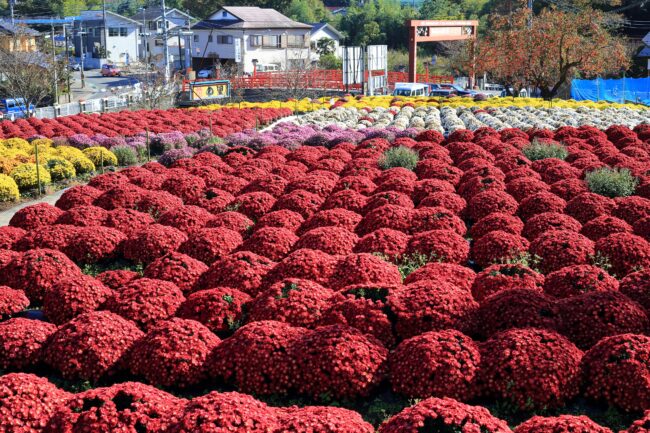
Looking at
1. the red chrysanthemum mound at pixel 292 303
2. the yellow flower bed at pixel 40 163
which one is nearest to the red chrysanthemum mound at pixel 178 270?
the red chrysanthemum mound at pixel 292 303

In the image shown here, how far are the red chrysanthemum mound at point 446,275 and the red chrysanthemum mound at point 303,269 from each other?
43.8 inches

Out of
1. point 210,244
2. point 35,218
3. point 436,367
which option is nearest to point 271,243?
point 210,244

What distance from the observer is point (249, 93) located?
55.8 meters

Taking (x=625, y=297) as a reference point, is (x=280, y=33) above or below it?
above

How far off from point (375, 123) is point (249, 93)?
2628 centimetres

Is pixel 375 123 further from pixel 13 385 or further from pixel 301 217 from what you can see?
pixel 13 385

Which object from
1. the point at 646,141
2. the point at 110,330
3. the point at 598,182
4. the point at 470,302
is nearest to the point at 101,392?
the point at 110,330

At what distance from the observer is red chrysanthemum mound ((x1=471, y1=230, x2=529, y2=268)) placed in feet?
39.1

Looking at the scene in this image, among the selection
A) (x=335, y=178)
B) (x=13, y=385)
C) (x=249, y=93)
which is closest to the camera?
(x=13, y=385)

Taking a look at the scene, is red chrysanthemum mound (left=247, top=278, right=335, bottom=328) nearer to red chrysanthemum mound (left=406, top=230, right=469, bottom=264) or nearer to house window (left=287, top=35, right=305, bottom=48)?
red chrysanthemum mound (left=406, top=230, right=469, bottom=264)

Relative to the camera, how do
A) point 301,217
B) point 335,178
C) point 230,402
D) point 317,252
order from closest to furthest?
point 230,402
point 317,252
point 301,217
point 335,178

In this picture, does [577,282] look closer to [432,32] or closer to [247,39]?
[432,32]

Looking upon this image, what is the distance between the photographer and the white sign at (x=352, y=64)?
5000cm

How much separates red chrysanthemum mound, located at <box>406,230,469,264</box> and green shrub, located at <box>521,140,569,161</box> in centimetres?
861
